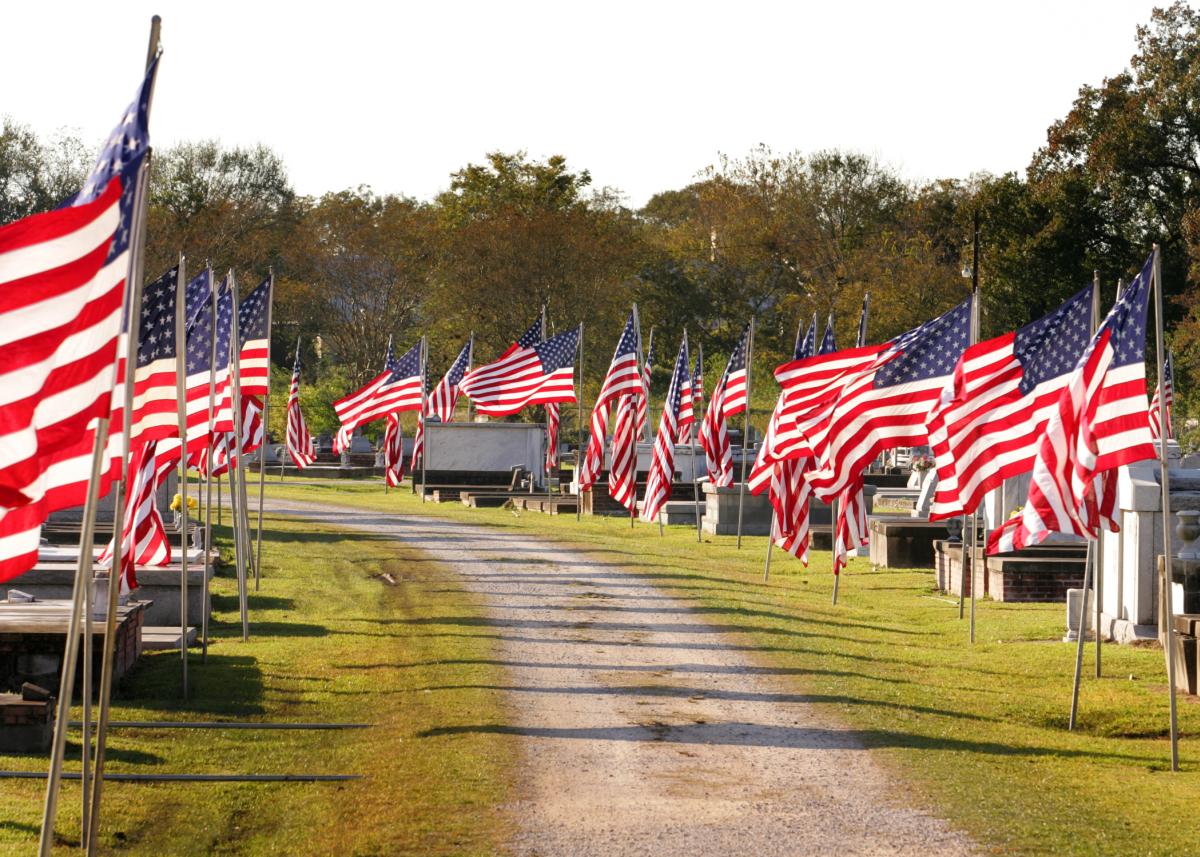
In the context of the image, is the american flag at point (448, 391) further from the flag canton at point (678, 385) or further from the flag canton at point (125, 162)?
the flag canton at point (125, 162)

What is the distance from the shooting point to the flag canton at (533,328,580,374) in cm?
3372

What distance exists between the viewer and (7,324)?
743cm

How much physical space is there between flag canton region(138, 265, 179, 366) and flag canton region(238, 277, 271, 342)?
14.0 ft

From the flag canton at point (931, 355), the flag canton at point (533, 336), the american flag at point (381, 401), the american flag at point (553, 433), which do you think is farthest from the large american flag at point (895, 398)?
the american flag at point (553, 433)

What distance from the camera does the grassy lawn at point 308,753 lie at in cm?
923

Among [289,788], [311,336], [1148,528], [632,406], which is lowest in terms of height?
[289,788]

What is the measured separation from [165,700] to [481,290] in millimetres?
48010

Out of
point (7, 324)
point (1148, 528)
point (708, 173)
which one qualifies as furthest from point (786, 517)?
point (708, 173)

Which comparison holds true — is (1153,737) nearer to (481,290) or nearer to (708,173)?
(481,290)

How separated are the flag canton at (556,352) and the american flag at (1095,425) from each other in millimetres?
21731

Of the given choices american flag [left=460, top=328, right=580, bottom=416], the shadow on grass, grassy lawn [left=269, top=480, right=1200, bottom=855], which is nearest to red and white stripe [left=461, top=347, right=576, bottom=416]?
american flag [left=460, top=328, right=580, bottom=416]

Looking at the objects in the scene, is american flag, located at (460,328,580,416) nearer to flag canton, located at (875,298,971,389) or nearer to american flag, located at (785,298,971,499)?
american flag, located at (785,298,971,499)

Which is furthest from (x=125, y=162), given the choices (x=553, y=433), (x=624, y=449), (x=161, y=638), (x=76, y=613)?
(x=553, y=433)

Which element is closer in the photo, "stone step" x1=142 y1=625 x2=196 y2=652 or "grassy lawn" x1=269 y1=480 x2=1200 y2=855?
"grassy lawn" x1=269 y1=480 x2=1200 y2=855
